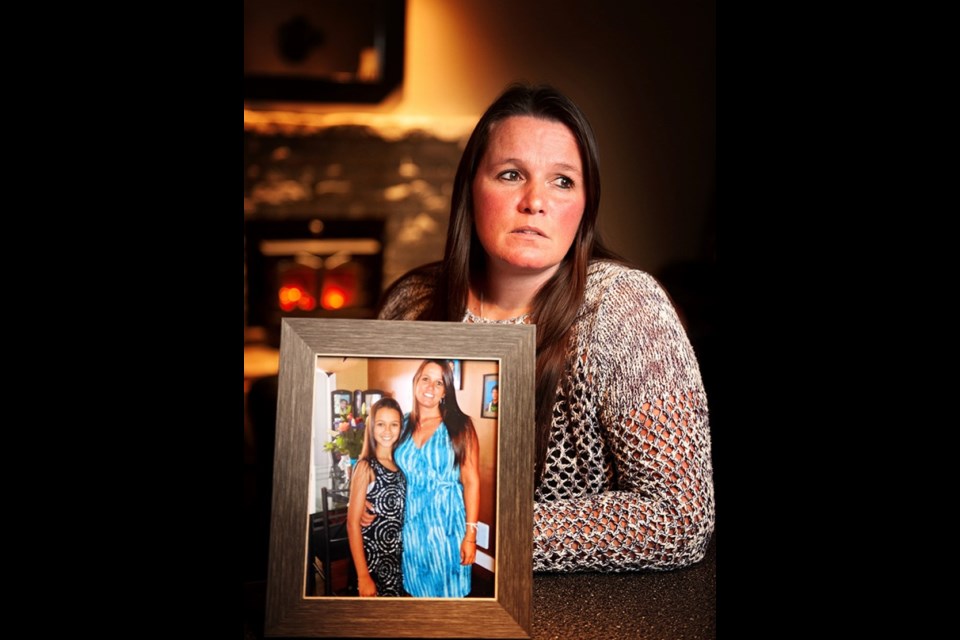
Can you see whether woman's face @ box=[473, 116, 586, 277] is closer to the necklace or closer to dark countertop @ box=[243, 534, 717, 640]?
the necklace

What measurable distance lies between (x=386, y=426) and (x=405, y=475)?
0.04 meters

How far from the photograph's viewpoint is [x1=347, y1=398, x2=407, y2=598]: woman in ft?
2.46

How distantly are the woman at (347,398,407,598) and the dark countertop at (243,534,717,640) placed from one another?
5.4 inches

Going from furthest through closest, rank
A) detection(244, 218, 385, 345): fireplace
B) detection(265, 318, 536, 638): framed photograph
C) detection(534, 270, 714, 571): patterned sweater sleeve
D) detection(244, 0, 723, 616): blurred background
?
detection(244, 218, 385, 345): fireplace, detection(244, 0, 723, 616): blurred background, detection(534, 270, 714, 571): patterned sweater sleeve, detection(265, 318, 536, 638): framed photograph

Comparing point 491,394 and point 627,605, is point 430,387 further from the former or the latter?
point 627,605

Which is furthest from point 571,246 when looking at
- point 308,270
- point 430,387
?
point 308,270

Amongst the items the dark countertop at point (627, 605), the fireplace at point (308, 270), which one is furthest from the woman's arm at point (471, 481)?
the fireplace at point (308, 270)

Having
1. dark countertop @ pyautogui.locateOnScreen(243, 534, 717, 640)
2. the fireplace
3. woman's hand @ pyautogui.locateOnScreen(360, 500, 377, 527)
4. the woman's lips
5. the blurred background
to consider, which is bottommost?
dark countertop @ pyautogui.locateOnScreen(243, 534, 717, 640)

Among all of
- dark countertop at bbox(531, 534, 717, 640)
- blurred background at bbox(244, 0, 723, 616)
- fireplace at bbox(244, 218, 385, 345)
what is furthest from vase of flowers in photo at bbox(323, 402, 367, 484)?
fireplace at bbox(244, 218, 385, 345)

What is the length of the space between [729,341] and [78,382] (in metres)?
0.62

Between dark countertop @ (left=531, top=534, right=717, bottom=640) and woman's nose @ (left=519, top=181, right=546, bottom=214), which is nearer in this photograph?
dark countertop @ (left=531, top=534, right=717, bottom=640)

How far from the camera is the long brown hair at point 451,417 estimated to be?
30.0 inches

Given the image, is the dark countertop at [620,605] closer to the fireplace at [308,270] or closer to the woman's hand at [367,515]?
the woman's hand at [367,515]

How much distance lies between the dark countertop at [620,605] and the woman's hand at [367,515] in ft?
0.51
